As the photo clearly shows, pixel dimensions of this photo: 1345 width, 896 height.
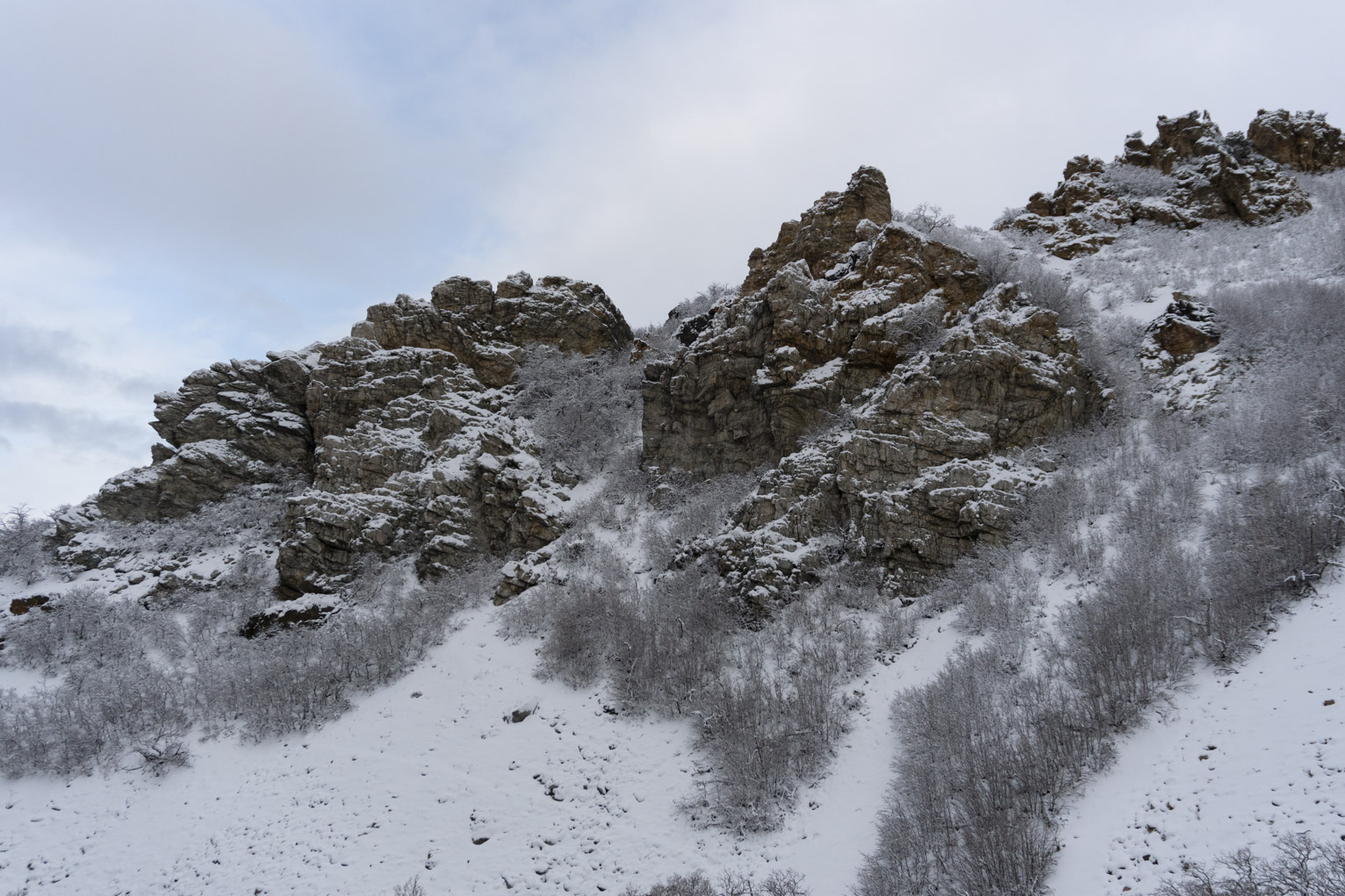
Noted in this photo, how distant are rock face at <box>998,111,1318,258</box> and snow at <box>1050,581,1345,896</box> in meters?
27.7

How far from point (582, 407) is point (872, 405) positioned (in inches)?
565

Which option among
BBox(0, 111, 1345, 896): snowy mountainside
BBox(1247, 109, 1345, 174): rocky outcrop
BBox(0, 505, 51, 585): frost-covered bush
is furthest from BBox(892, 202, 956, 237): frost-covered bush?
BBox(0, 505, 51, 585): frost-covered bush

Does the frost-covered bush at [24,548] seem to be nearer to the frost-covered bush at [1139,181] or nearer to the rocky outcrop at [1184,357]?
the rocky outcrop at [1184,357]

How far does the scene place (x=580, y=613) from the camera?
782 inches

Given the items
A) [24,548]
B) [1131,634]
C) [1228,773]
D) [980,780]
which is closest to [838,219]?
[1131,634]

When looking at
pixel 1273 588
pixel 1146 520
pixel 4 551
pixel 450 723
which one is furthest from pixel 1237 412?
pixel 4 551

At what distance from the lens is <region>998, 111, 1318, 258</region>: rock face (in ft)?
105

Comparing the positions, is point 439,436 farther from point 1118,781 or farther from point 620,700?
point 1118,781

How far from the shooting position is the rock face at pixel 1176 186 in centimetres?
3189

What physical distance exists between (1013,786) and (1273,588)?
A: 575 centimetres

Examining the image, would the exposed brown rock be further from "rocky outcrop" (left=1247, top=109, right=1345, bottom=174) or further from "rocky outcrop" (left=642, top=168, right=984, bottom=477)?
"rocky outcrop" (left=1247, top=109, right=1345, bottom=174)

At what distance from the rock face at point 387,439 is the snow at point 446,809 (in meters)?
7.87

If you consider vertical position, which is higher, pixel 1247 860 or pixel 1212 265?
pixel 1212 265

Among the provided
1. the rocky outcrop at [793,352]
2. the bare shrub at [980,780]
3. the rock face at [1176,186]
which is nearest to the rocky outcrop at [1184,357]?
the rocky outcrop at [793,352]
